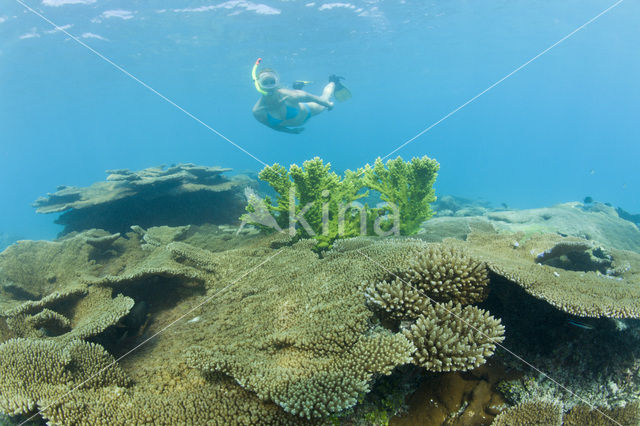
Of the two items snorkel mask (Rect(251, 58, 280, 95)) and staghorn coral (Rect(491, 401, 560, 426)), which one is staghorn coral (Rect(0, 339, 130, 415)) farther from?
snorkel mask (Rect(251, 58, 280, 95))

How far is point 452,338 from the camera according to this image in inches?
Answer: 102

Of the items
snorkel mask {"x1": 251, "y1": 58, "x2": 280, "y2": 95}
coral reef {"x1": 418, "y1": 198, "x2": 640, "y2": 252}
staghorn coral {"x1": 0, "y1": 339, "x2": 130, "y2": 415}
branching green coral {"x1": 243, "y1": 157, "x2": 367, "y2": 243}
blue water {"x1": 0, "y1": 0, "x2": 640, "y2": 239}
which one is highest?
blue water {"x1": 0, "y1": 0, "x2": 640, "y2": 239}

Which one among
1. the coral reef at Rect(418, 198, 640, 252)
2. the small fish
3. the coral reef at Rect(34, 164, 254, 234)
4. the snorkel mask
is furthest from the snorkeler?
the small fish

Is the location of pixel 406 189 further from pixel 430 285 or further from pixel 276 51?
pixel 276 51

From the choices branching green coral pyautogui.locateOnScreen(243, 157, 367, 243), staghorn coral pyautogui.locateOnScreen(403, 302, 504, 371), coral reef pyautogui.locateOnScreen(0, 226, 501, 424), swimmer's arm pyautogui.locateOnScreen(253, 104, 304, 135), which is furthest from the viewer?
swimmer's arm pyautogui.locateOnScreen(253, 104, 304, 135)

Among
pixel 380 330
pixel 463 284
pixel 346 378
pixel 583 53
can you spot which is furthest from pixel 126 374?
pixel 583 53

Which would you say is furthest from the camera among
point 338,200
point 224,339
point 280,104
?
point 280,104

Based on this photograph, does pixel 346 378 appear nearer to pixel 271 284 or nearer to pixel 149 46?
pixel 271 284

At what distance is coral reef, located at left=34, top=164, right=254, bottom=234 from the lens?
30.5 ft

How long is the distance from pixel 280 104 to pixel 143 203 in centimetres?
572

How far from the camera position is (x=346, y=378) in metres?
2.31

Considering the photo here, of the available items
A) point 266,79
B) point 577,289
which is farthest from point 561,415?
point 266,79

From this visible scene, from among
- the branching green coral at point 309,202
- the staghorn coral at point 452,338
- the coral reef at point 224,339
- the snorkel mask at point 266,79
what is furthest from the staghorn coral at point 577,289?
the snorkel mask at point 266,79

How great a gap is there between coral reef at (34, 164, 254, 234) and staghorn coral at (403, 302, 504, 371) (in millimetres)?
8639
